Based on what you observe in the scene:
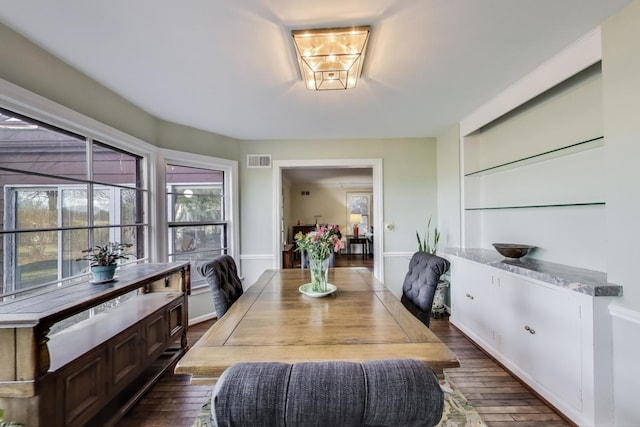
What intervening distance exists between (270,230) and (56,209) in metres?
2.25

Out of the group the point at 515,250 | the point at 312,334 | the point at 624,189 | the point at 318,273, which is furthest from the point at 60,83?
the point at 515,250

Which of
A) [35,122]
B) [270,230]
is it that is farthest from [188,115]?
[270,230]

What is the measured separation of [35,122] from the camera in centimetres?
178

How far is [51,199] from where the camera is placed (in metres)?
1.87

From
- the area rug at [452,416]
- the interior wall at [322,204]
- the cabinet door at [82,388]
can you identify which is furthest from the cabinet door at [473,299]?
the interior wall at [322,204]

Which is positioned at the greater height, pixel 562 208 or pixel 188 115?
pixel 188 115

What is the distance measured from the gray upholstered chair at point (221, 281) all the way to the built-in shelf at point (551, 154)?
2705 mm

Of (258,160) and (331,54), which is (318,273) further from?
(258,160)

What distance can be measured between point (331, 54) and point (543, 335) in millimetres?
2490

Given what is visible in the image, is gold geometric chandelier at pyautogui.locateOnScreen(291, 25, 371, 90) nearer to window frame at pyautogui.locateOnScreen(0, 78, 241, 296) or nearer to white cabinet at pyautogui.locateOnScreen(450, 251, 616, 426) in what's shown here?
window frame at pyautogui.locateOnScreen(0, 78, 241, 296)

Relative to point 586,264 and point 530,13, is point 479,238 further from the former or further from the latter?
point 530,13

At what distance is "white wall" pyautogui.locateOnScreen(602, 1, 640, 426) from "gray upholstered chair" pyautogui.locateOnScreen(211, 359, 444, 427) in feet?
5.49

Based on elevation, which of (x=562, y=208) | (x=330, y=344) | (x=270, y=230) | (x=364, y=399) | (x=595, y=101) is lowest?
(x=330, y=344)

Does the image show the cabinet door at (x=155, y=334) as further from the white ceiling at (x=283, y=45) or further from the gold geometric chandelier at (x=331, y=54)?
the gold geometric chandelier at (x=331, y=54)
